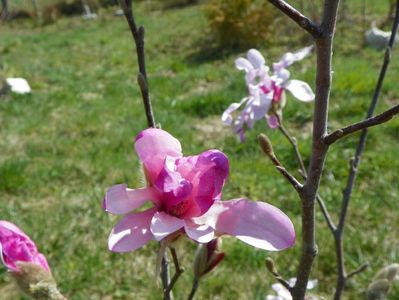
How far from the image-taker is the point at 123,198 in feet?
1.82

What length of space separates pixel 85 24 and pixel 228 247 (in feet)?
29.3

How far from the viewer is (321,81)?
0.49 m

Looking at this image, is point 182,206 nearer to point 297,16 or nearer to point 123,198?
point 123,198

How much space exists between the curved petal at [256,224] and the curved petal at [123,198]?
71 mm

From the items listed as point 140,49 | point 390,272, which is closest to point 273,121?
point 390,272

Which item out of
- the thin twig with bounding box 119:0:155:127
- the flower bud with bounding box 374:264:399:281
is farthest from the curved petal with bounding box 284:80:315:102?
the thin twig with bounding box 119:0:155:127

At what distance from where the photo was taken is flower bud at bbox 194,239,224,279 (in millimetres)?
661

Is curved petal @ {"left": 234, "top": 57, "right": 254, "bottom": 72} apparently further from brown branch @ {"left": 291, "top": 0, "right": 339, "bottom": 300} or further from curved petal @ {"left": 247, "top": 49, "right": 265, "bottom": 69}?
brown branch @ {"left": 291, "top": 0, "right": 339, "bottom": 300}

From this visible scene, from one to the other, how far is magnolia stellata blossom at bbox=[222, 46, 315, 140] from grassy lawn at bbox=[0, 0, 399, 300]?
63cm

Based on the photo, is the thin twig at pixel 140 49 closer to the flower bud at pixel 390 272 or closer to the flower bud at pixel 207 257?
the flower bud at pixel 207 257

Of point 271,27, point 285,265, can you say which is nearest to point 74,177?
point 285,265

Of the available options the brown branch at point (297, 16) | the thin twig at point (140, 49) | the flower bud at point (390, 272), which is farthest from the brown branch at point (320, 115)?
the flower bud at point (390, 272)

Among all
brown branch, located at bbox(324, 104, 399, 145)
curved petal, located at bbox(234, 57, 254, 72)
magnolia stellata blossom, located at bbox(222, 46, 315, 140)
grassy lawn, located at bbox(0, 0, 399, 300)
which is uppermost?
brown branch, located at bbox(324, 104, 399, 145)

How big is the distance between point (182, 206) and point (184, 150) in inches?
110
